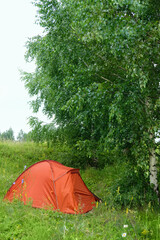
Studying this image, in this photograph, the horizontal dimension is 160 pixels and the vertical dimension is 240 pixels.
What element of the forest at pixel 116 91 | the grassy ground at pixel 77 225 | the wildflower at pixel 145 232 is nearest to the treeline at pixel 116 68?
the forest at pixel 116 91

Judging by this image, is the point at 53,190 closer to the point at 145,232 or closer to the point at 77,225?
the point at 77,225

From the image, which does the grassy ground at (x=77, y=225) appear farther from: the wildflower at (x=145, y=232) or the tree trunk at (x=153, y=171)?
the tree trunk at (x=153, y=171)

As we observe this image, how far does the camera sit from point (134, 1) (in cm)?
538

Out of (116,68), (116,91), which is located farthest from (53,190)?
(116,68)

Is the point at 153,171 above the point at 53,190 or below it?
above

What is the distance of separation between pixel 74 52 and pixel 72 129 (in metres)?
5.55

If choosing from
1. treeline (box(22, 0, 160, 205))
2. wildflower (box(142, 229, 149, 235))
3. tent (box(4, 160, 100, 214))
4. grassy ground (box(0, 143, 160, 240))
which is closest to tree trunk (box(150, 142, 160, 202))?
treeline (box(22, 0, 160, 205))

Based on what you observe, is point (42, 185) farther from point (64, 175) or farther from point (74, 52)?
point (74, 52)

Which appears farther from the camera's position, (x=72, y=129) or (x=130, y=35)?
(x=72, y=129)

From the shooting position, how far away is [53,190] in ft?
27.8

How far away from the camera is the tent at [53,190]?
8.27 metres

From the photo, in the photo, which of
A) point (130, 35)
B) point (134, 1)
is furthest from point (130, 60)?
point (134, 1)

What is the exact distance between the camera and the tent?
326 inches

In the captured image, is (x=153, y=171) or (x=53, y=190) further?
(x=53, y=190)
